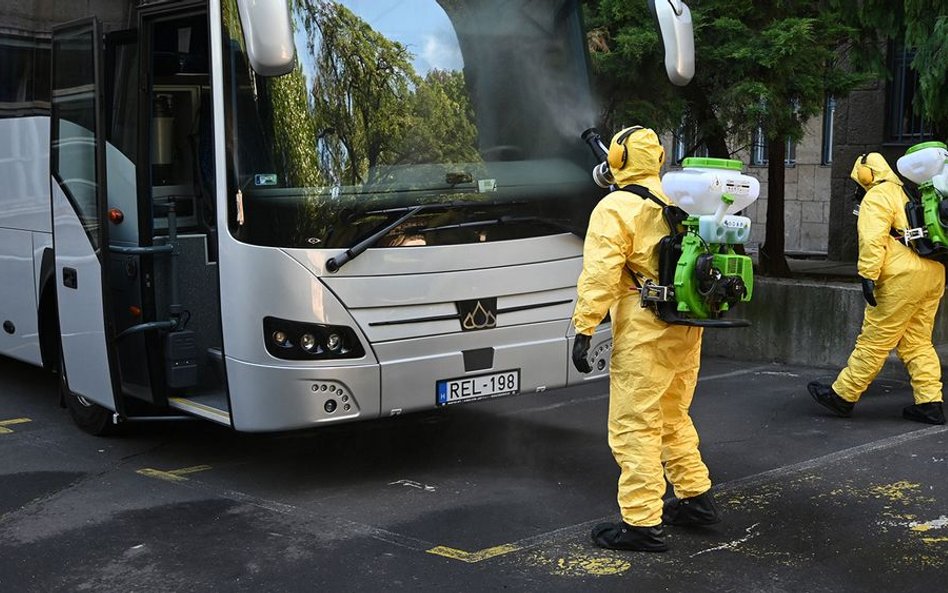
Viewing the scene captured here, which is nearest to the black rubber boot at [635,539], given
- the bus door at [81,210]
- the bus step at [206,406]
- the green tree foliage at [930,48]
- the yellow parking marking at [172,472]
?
the bus step at [206,406]

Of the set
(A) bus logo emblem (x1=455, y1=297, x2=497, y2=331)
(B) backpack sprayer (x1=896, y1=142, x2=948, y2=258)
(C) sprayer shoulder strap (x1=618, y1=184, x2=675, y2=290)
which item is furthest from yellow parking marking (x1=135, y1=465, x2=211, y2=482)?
(B) backpack sprayer (x1=896, y1=142, x2=948, y2=258)

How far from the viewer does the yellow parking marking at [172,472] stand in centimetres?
725

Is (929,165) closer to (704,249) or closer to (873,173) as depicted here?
(873,173)

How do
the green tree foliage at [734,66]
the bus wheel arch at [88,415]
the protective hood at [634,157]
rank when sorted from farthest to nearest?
the green tree foliage at [734,66]
the bus wheel arch at [88,415]
the protective hood at [634,157]

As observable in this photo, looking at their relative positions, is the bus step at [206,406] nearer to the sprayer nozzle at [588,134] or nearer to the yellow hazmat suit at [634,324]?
the yellow hazmat suit at [634,324]

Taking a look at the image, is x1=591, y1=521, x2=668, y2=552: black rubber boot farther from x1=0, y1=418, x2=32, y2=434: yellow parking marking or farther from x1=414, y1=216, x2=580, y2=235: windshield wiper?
x1=0, y1=418, x2=32, y2=434: yellow parking marking

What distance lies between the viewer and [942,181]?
8.15m

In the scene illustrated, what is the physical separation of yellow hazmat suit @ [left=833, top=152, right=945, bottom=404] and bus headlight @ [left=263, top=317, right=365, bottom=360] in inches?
142

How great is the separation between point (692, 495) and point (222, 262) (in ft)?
8.52

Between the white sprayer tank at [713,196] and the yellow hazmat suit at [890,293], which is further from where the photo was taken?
the yellow hazmat suit at [890,293]

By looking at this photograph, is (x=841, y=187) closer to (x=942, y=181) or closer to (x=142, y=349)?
(x=942, y=181)

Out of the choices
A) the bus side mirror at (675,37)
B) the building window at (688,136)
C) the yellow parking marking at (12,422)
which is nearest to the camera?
the bus side mirror at (675,37)

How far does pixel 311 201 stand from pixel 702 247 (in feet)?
6.58

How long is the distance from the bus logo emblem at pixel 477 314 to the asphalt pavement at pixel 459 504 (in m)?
0.87
